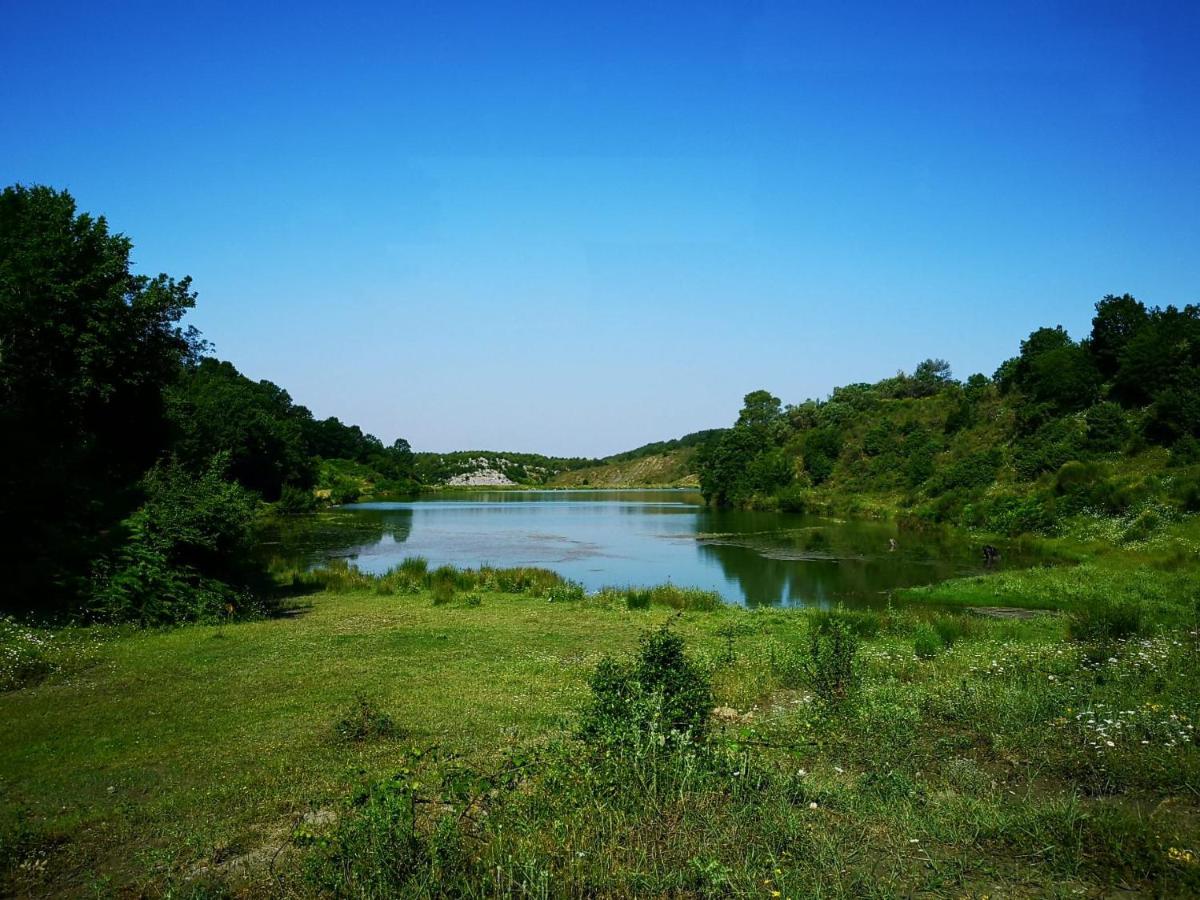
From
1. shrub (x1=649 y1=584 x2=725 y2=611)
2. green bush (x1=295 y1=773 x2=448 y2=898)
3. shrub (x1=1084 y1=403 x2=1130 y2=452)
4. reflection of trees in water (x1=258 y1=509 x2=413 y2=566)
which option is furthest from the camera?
shrub (x1=1084 y1=403 x2=1130 y2=452)

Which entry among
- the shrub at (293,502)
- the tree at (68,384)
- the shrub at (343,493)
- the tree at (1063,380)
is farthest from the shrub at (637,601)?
the shrub at (343,493)

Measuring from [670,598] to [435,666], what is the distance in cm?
989

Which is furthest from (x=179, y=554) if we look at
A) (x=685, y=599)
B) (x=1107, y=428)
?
(x=1107, y=428)

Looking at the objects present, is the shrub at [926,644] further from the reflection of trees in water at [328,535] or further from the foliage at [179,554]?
the reflection of trees in water at [328,535]

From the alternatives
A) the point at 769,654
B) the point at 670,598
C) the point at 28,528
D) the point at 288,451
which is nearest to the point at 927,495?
the point at 670,598

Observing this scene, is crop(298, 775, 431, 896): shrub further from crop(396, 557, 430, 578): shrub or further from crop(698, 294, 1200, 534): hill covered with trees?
crop(698, 294, 1200, 534): hill covered with trees

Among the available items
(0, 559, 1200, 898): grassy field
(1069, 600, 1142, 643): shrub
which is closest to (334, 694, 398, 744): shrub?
(0, 559, 1200, 898): grassy field

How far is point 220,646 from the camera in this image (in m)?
13.2

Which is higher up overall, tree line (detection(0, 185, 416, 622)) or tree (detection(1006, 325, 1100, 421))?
tree (detection(1006, 325, 1100, 421))

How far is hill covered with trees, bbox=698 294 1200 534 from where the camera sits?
35969 millimetres

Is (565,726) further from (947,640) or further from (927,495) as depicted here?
(927,495)

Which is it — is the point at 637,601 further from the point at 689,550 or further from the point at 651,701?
the point at 689,550

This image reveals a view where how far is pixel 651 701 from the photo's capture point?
666 cm

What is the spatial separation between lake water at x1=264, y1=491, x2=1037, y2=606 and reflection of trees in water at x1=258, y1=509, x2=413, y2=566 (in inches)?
3.4
